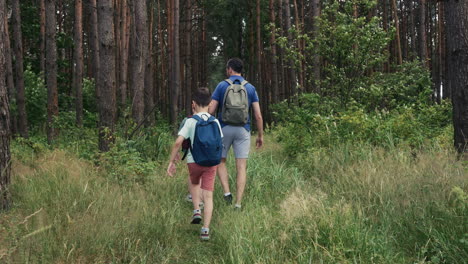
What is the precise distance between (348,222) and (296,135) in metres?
5.30

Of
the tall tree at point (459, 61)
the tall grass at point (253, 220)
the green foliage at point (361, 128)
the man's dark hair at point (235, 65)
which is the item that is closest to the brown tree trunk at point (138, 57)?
the green foliage at point (361, 128)

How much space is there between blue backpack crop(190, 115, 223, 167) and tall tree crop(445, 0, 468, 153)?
4068mm

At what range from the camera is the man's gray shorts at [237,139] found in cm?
548

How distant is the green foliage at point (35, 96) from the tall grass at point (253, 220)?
11918 millimetres

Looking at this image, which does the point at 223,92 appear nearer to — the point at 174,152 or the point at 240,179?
the point at 240,179

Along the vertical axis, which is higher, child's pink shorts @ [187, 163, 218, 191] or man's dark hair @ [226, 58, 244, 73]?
man's dark hair @ [226, 58, 244, 73]

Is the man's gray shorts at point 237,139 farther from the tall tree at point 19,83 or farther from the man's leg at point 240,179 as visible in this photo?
the tall tree at point 19,83

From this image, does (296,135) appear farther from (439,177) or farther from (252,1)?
(252,1)

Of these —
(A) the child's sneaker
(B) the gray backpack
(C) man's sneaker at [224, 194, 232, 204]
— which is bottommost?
(A) the child's sneaker

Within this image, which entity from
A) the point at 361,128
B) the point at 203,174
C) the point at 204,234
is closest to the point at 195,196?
the point at 203,174

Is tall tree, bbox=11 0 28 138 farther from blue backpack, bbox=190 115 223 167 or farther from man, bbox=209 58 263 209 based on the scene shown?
blue backpack, bbox=190 115 223 167

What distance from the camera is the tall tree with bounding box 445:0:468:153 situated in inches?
243

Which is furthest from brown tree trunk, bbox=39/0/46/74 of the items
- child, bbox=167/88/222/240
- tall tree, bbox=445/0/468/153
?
tall tree, bbox=445/0/468/153

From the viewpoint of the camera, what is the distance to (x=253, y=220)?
444 centimetres
